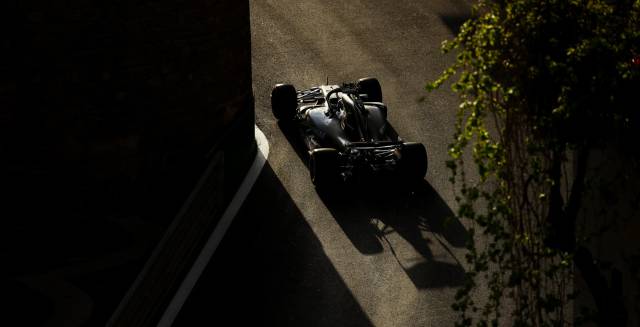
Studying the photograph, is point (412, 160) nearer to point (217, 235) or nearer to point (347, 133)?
point (347, 133)

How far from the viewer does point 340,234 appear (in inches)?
579

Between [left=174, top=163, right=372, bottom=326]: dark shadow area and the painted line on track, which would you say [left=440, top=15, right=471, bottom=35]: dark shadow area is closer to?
the painted line on track

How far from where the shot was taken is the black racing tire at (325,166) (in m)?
15.3

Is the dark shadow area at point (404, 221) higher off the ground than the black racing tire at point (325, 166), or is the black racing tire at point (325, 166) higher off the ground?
the black racing tire at point (325, 166)

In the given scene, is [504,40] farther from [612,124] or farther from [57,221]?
[57,221]

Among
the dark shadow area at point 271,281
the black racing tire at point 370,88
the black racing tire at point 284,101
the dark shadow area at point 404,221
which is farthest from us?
the black racing tire at point 370,88

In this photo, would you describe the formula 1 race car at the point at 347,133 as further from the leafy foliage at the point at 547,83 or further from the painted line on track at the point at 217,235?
the leafy foliage at the point at 547,83

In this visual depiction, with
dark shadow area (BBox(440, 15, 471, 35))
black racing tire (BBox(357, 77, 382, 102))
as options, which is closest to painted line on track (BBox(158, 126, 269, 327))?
black racing tire (BBox(357, 77, 382, 102))

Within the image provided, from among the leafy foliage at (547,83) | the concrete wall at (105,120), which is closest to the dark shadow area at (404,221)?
the concrete wall at (105,120)

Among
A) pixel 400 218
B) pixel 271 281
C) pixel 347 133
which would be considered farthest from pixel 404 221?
pixel 271 281

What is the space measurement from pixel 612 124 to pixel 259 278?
A: 703 cm

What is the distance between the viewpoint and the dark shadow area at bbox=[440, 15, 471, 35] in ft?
73.3

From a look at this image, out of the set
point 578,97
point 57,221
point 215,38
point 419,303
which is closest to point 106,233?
point 57,221

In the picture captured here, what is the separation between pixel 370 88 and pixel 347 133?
2100mm
